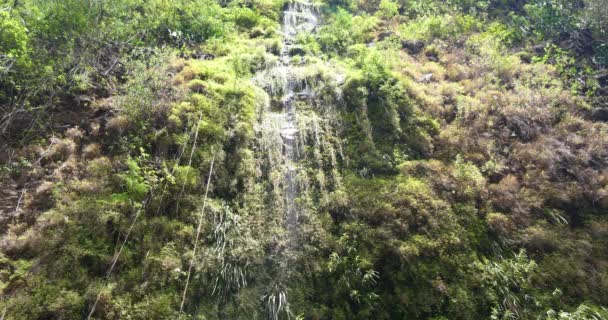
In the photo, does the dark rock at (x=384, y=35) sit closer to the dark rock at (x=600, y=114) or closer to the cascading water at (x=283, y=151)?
the cascading water at (x=283, y=151)

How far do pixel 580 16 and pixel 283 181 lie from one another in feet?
56.0

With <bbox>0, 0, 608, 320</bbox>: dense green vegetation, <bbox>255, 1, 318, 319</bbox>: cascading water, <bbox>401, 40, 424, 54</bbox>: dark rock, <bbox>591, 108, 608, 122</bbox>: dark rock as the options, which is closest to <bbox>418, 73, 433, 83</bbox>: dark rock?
<bbox>0, 0, 608, 320</bbox>: dense green vegetation

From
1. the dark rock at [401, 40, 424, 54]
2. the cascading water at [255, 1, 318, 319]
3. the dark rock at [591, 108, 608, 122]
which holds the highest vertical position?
the dark rock at [401, 40, 424, 54]

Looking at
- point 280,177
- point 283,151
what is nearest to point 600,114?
point 283,151

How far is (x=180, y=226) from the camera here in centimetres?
786

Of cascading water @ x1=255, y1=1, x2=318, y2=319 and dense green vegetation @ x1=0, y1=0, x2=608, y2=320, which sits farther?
cascading water @ x1=255, y1=1, x2=318, y2=319

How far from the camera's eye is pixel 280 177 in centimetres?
933

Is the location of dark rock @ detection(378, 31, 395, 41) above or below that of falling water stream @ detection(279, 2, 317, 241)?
above

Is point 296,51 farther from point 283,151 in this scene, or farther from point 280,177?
point 280,177

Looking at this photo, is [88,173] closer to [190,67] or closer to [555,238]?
[190,67]

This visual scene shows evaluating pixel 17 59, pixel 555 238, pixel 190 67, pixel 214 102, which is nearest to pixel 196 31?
pixel 190 67

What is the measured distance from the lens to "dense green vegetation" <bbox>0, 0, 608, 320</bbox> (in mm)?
6996

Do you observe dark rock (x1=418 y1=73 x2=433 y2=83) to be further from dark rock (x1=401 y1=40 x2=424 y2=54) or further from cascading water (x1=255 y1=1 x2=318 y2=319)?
cascading water (x1=255 y1=1 x2=318 y2=319)

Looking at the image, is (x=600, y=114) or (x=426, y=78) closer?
(x=600, y=114)
